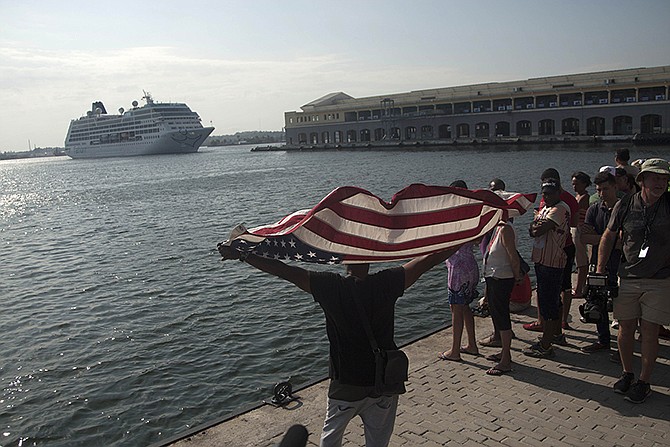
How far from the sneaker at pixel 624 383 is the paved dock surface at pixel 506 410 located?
0.20 ft

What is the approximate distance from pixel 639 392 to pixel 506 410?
1.22 m

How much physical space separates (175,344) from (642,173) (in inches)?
317

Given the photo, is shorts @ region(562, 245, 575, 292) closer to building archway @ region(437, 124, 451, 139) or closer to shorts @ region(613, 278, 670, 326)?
shorts @ region(613, 278, 670, 326)

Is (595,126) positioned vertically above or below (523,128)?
below

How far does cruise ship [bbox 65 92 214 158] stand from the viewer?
4963 inches

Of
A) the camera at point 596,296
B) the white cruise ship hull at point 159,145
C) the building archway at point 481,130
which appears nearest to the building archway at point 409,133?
the building archway at point 481,130

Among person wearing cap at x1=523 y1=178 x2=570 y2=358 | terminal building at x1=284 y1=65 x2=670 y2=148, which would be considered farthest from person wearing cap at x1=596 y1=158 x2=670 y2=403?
terminal building at x1=284 y1=65 x2=670 y2=148

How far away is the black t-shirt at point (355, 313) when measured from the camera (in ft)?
11.5

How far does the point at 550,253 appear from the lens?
6.32 m

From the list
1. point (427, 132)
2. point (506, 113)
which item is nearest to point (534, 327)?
point (506, 113)

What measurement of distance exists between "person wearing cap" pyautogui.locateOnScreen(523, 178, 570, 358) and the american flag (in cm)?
230

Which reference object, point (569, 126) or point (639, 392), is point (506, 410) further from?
point (569, 126)

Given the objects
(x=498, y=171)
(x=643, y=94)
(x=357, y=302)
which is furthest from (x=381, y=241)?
(x=643, y=94)

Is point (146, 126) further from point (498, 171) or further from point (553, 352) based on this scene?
point (553, 352)
